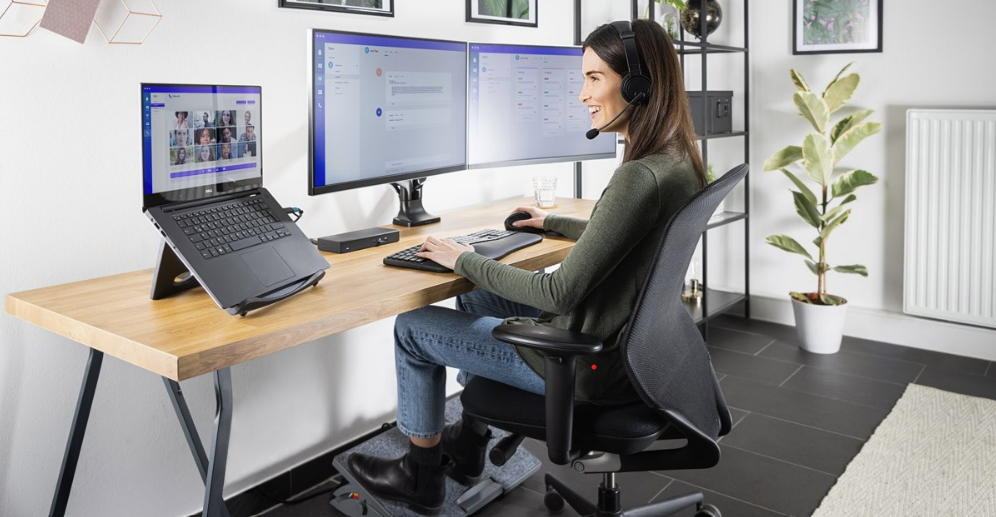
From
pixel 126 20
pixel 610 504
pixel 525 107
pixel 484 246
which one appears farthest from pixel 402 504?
pixel 126 20

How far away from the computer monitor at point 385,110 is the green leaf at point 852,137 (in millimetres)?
1807

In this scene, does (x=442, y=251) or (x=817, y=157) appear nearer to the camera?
(x=442, y=251)

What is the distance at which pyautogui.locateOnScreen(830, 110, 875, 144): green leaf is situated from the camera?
3377 millimetres

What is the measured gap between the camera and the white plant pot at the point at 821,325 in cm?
344

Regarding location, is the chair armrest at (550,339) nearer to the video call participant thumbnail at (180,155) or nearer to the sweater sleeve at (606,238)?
the sweater sleeve at (606,238)

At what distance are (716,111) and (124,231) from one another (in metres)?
2.53

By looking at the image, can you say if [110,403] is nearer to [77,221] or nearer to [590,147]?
[77,221]

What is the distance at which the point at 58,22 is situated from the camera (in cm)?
170

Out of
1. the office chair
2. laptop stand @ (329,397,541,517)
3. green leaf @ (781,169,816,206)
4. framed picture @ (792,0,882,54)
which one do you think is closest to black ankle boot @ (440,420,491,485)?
laptop stand @ (329,397,541,517)

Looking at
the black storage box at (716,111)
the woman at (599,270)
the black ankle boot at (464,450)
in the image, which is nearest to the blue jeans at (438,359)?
the woman at (599,270)

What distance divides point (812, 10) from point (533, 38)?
1400mm

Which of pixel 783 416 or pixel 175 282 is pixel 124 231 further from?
pixel 783 416

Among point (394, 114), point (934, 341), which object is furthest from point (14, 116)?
point (934, 341)

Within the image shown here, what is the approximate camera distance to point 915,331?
11.6ft
